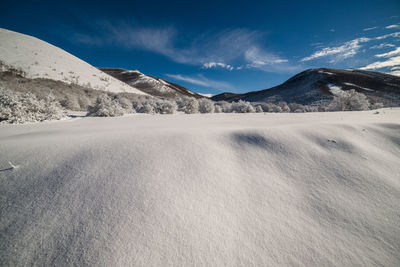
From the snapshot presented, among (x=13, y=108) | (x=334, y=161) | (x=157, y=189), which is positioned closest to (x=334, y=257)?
(x=334, y=161)

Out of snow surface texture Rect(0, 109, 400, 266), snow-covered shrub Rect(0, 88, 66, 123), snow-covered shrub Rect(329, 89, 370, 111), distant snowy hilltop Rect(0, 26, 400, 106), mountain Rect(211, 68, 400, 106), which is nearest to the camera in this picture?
snow surface texture Rect(0, 109, 400, 266)

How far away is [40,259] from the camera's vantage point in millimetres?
973

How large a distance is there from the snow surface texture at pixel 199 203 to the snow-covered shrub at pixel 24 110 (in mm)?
4262

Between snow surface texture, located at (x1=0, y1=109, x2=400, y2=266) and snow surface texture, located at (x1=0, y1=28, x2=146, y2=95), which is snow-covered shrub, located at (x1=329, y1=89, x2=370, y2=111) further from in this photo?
snow surface texture, located at (x1=0, y1=28, x2=146, y2=95)

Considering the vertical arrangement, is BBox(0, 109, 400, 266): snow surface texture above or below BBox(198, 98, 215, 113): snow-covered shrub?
below

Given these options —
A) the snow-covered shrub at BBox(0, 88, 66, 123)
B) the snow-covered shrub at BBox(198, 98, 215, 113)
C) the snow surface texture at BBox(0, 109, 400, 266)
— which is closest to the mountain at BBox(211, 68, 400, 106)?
the snow-covered shrub at BBox(198, 98, 215, 113)

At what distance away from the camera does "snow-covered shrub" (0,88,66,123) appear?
4789 millimetres

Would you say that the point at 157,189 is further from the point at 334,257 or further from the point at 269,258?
the point at 334,257

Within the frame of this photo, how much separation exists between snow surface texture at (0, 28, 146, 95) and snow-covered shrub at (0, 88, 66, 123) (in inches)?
487

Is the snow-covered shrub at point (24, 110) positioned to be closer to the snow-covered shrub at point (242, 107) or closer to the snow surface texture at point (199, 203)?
the snow surface texture at point (199, 203)

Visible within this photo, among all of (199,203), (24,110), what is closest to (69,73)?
(24,110)

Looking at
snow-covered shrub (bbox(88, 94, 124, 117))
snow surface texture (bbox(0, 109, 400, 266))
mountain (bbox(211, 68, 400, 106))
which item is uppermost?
mountain (bbox(211, 68, 400, 106))

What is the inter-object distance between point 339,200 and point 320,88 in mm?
42242

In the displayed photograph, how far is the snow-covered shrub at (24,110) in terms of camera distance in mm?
4789
